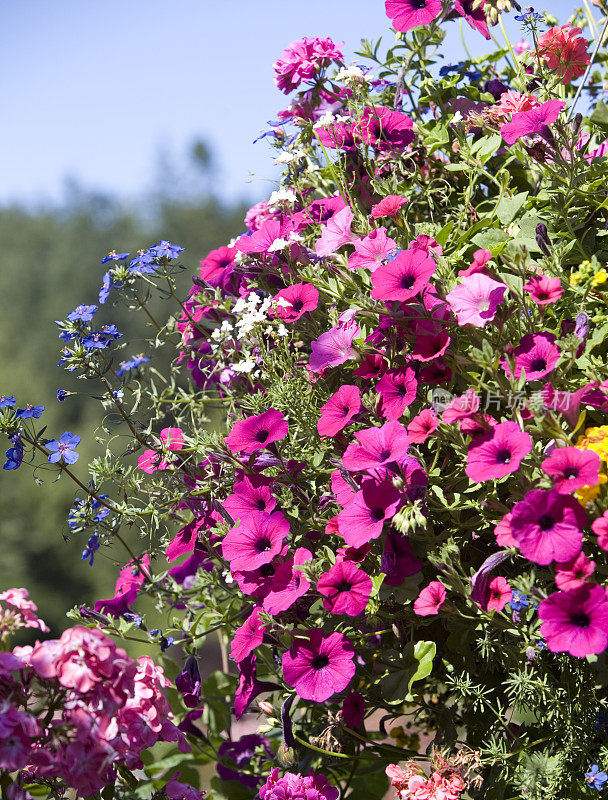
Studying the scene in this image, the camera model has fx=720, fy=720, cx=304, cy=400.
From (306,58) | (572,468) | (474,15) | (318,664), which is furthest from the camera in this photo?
(306,58)

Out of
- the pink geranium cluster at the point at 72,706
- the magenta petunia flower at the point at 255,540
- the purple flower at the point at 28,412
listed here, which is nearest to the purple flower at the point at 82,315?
the purple flower at the point at 28,412

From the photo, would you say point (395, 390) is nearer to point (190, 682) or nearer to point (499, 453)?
point (499, 453)

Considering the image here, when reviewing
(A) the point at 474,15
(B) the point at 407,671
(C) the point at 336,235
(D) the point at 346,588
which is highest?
(A) the point at 474,15

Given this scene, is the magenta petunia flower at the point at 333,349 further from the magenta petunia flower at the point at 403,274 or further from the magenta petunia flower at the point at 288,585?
the magenta petunia flower at the point at 288,585

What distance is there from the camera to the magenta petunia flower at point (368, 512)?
0.85 metres

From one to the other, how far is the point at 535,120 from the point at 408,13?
358 millimetres

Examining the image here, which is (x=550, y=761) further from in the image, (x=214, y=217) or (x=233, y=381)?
(x=214, y=217)

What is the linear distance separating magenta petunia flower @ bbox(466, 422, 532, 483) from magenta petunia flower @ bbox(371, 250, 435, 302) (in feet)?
0.68

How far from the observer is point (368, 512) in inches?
34.7

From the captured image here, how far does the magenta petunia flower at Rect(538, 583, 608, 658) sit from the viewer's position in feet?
2.33

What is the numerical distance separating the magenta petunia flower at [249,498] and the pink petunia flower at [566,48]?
785 mm

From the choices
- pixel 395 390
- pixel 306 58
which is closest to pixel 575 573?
pixel 395 390

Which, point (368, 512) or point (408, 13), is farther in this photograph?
point (408, 13)

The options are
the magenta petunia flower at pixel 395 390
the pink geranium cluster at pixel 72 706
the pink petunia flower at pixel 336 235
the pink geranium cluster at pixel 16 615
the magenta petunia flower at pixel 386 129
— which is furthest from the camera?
the magenta petunia flower at pixel 386 129
